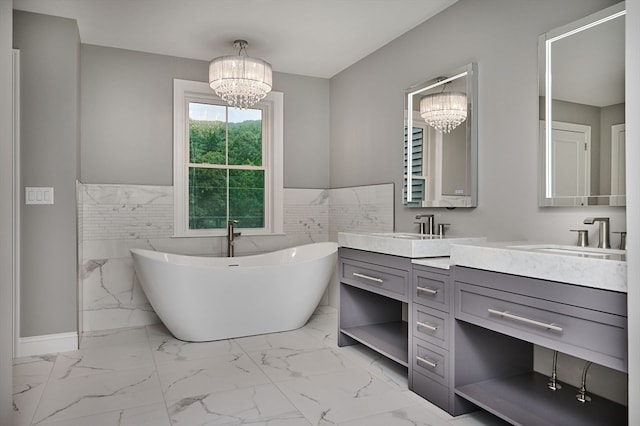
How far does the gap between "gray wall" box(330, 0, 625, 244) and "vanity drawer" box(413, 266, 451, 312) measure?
58cm

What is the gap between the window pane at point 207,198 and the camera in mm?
4152

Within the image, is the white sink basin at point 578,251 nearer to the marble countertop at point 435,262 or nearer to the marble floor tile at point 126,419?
the marble countertop at point 435,262

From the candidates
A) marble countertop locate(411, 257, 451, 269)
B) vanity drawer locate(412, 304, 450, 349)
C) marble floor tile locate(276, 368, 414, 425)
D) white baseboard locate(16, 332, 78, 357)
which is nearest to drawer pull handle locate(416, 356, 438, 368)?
vanity drawer locate(412, 304, 450, 349)

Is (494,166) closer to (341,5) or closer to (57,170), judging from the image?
(341,5)

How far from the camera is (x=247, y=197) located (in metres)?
4.39

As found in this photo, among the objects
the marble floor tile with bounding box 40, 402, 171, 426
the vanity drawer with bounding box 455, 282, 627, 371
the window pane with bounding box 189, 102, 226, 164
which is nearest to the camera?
the vanity drawer with bounding box 455, 282, 627, 371

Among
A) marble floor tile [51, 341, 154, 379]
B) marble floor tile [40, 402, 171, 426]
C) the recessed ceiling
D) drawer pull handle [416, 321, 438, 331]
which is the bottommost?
marble floor tile [51, 341, 154, 379]

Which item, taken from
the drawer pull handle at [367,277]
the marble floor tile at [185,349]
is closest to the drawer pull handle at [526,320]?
the drawer pull handle at [367,277]

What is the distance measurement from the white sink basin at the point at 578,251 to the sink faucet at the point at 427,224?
3.11ft

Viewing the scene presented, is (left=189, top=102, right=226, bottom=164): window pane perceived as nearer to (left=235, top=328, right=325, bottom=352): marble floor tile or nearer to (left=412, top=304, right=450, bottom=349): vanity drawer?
(left=235, top=328, right=325, bottom=352): marble floor tile

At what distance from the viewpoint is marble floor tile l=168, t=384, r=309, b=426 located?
2125mm

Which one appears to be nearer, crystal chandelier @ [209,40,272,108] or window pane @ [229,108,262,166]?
crystal chandelier @ [209,40,272,108]

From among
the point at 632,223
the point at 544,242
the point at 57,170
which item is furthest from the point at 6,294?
the point at 544,242

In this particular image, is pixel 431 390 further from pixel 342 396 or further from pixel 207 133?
pixel 207 133
